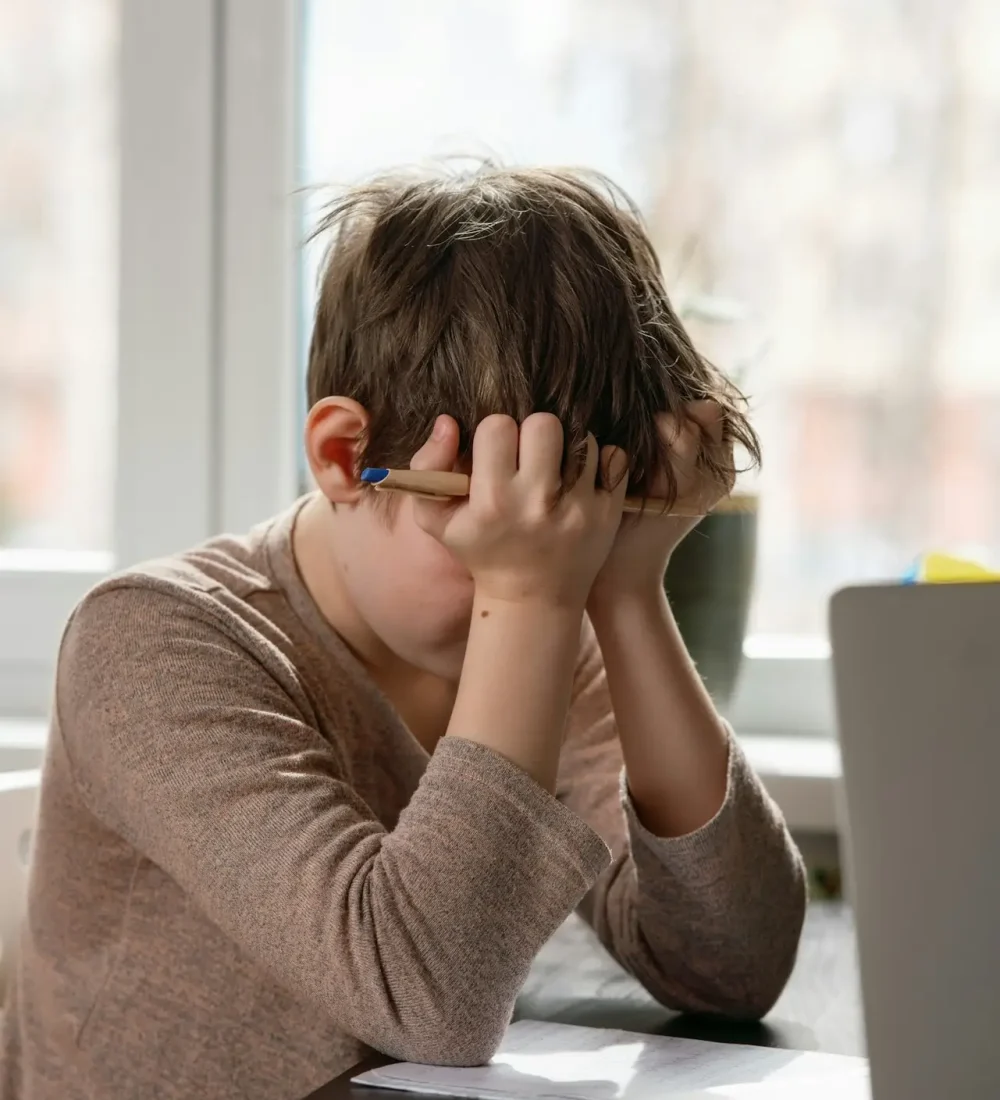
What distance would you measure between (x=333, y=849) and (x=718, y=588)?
607 mm

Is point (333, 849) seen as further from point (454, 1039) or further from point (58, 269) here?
point (58, 269)

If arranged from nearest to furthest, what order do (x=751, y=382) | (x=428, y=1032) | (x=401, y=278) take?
(x=428, y=1032) < (x=401, y=278) < (x=751, y=382)

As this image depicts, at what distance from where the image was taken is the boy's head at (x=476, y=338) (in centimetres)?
86

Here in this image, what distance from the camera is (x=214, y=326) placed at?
170 cm

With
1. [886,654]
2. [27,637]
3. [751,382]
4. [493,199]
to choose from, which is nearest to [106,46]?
[27,637]

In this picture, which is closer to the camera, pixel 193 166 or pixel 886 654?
pixel 886 654

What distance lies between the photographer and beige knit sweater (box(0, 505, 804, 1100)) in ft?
2.46

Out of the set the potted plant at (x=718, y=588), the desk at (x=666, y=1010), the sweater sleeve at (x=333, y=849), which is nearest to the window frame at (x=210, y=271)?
the potted plant at (x=718, y=588)

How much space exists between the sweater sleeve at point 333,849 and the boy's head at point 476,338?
0.48ft

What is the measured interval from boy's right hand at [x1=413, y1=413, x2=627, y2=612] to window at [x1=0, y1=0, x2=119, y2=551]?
1.03 meters

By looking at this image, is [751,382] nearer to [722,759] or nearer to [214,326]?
[214,326]

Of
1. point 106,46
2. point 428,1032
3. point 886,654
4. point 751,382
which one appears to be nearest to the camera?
point 886,654

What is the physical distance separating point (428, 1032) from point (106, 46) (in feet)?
4.49

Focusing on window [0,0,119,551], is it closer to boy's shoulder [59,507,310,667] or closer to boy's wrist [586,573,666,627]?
boy's shoulder [59,507,310,667]
